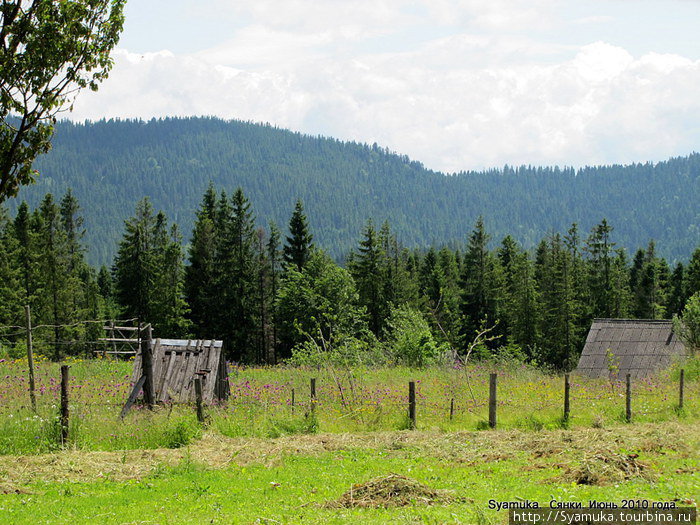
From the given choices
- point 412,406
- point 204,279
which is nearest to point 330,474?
point 412,406

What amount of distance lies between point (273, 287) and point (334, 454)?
164ft

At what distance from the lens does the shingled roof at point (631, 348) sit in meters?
26.9

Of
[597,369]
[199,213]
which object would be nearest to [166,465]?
[597,369]

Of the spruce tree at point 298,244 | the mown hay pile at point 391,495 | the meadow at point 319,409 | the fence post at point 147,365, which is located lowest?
the meadow at point 319,409

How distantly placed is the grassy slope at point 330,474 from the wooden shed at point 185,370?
167 inches

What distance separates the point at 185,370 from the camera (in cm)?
1855

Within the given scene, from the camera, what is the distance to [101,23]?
32.6 ft

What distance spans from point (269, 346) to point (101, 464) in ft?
166

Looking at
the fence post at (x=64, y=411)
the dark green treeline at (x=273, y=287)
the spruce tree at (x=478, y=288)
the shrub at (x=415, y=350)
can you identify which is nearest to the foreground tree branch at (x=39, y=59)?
the fence post at (x=64, y=411)

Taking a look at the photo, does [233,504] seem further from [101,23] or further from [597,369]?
[597,369]

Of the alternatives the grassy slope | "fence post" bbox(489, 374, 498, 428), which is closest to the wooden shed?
the grassy slope

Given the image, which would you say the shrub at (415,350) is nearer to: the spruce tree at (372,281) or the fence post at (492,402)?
the fence post at (492,402)

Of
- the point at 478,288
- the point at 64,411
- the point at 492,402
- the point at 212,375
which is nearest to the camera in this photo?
the point at 64,411

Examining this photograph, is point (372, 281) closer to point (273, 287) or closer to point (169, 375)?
point (273, 287)
